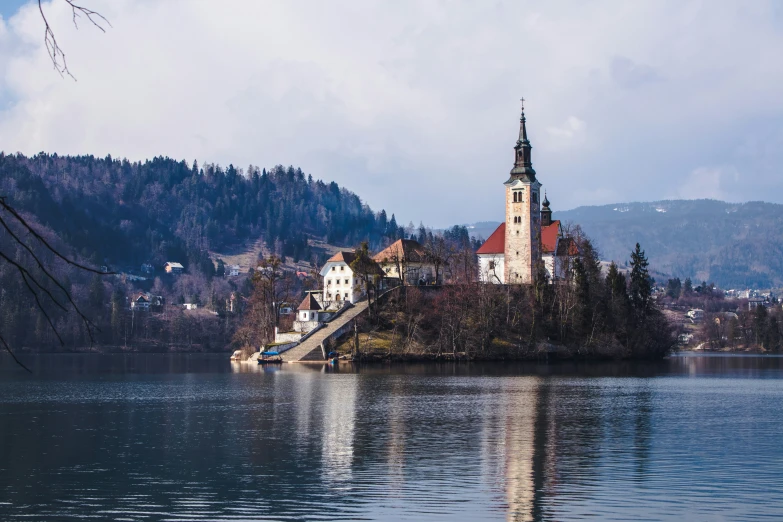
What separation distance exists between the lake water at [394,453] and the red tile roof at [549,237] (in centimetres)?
6131

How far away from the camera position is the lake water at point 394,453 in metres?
27.6

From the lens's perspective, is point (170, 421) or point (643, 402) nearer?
point (170, 421)

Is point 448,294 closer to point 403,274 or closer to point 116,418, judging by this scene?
point 403,274

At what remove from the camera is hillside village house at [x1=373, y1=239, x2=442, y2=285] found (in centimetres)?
13412

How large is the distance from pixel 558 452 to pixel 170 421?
2325 cm

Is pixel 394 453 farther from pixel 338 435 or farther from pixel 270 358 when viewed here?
pixel 270 358

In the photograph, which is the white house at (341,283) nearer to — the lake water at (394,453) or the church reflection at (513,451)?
the lake water at (394,453)

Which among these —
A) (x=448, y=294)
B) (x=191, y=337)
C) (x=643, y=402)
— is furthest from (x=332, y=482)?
(x=191, y=337)

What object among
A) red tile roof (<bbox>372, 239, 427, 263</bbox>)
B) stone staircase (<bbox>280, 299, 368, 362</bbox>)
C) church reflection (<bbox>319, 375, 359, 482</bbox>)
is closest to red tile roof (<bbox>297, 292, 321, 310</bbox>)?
stone staircase (<bbox>280, 299, 368, 362</bbox>)

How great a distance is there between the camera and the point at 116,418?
170 feet

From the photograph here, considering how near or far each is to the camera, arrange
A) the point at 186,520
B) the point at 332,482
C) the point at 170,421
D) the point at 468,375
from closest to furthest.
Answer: the point at 186,520 < the point at 332,482 < the point at 170,421 < the point at 468,375

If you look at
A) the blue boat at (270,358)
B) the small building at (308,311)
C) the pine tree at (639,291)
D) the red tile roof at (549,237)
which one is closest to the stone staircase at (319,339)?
the blue boat at (270,358)

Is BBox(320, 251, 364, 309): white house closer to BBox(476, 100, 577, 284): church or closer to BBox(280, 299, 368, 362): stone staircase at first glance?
BBox(280, 299, 368, 362): stone staircase

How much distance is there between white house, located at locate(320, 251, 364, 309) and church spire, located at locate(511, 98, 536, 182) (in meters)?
Answer: 28.0
